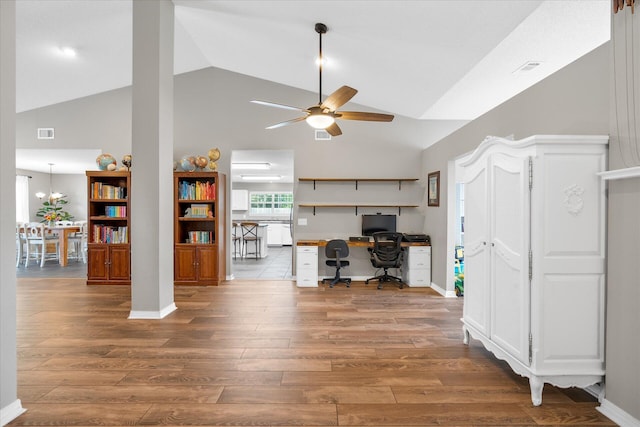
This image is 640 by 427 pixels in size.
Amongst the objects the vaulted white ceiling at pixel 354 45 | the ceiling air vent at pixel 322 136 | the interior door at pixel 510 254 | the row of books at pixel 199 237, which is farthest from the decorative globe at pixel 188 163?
the interior door at pixel 510 254

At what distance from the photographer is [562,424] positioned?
2.01 metres

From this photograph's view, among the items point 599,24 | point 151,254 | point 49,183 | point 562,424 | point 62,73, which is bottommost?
point 562,424

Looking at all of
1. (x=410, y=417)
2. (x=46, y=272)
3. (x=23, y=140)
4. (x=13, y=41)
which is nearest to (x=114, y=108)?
(x=23, y=140)

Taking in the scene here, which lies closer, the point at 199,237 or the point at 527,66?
the point at 527,66

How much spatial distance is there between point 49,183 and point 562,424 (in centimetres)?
1425

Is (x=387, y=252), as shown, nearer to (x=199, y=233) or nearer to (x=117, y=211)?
(x=199, y=233)

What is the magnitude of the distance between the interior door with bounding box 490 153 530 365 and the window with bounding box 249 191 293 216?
421 inches

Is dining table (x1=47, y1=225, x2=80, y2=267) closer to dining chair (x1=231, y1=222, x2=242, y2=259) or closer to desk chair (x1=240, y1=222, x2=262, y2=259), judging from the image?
dining chair (x1=231, y1=222, x2=242, y2=259)

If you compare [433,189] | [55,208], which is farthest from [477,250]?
[55,208]

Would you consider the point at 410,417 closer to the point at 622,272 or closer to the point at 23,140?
the point at 622,272

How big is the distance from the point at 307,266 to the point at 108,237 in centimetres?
343

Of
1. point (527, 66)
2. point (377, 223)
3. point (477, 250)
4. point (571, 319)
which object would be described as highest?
point (527, 66)

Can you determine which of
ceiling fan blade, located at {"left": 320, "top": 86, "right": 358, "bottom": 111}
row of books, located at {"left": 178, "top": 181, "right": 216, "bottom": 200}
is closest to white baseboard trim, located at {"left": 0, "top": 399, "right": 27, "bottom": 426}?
ceiling fan blade, located at {"left": 320, "top": 86, "right": 358, "bottom": 111}

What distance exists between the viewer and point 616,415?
79.7 inches
